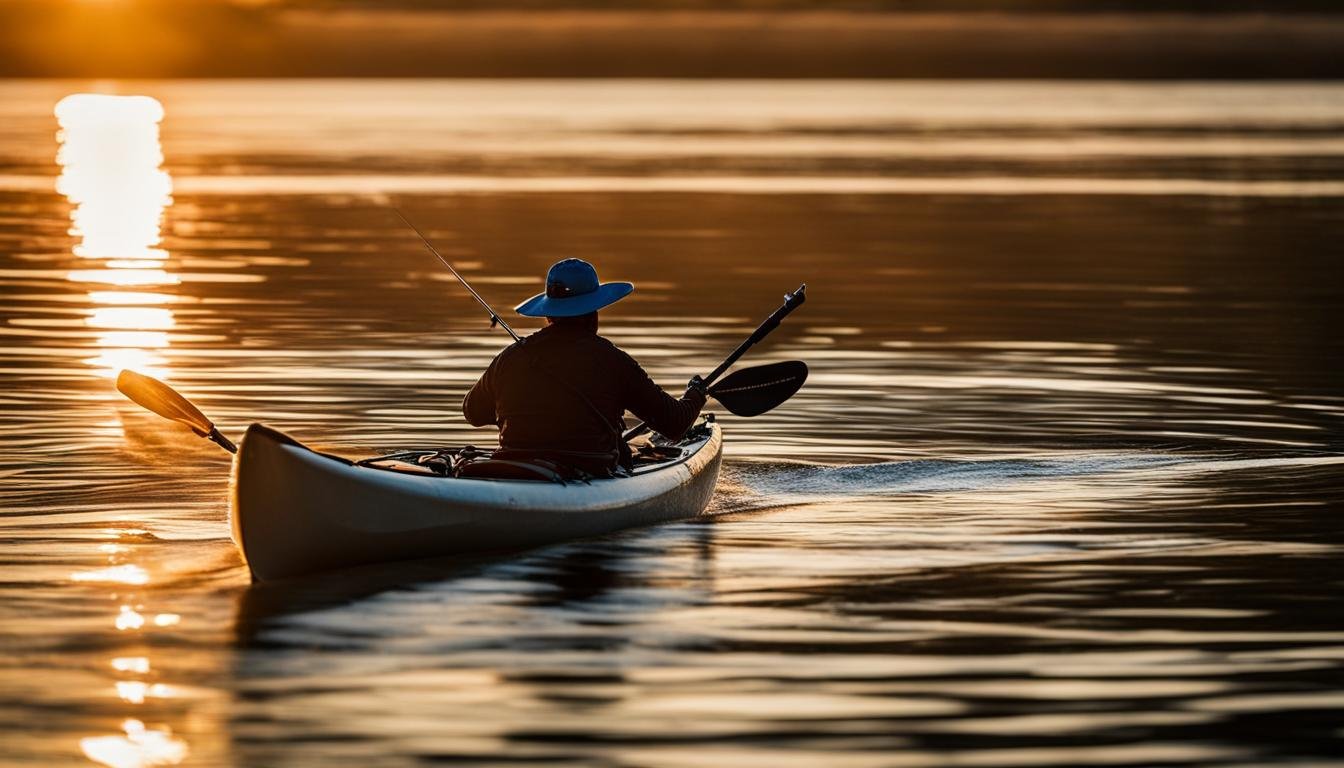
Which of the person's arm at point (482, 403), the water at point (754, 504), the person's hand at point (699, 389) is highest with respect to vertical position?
the person's arm at point (482, 403)

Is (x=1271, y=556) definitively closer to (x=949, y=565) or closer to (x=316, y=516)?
(x=949, y=565)

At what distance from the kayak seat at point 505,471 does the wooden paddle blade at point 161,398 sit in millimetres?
1363

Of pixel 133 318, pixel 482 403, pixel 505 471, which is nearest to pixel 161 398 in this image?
pixel 482 403

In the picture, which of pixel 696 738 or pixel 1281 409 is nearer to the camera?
pixel 696 738

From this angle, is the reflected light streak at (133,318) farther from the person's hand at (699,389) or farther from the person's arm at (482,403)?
the person's arm at (482,403)

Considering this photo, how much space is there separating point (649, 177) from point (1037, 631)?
1694 inches

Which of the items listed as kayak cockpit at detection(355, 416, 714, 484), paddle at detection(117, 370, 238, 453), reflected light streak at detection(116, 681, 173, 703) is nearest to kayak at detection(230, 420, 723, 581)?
kayak cockpit at detection(355, 416, 714, 484)

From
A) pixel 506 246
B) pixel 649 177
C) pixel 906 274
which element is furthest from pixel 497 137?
pixel 906 274

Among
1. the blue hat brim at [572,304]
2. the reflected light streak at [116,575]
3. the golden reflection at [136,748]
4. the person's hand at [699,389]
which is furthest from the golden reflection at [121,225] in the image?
the golden reflection at [136,748]

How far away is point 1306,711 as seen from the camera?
9617 mm

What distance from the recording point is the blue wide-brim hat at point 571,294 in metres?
13.0

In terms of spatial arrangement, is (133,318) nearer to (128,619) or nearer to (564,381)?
(564,381)

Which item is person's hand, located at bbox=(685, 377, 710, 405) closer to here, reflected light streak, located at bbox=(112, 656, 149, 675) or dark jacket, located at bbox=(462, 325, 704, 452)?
dark jacket, located at bbox=(462, 325, 704, 452)

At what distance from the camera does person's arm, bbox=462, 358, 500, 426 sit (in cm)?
1316
